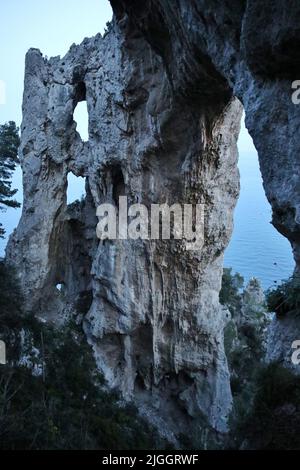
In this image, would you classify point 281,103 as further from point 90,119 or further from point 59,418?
point 90,119

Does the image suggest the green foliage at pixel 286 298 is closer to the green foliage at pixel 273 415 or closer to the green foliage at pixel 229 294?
the green foliage at pixel 273 415

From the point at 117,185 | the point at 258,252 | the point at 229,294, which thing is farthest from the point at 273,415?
the point at 258,252

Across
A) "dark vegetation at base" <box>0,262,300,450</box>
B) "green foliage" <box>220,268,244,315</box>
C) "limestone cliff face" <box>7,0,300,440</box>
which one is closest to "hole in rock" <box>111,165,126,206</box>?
"limestone cliff face" <box>7,0,300,440</box>

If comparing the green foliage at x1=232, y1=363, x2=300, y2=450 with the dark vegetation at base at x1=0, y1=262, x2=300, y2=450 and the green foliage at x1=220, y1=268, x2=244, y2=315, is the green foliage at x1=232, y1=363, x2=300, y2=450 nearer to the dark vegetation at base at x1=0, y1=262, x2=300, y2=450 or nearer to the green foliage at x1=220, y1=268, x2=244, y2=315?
the dark vegetation at base at x1=0, y1=262, x2=300, y2=450

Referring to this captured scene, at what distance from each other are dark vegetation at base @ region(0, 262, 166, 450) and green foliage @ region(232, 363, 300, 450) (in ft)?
11.8

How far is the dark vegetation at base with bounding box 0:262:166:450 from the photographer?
9227mm

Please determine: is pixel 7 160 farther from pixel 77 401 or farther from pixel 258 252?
pixel 258 252

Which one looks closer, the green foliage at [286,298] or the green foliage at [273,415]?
the green foliage at [273,415]

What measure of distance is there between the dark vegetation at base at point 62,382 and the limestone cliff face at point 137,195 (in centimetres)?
108

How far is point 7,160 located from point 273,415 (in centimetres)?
1713

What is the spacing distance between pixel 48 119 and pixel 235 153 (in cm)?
784

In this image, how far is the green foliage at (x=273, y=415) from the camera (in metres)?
4.39

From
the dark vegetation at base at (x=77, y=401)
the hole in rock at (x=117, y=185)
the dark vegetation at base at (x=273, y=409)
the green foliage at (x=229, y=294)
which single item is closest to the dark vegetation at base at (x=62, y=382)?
the dark vegetation at base at (x=77, y=401)

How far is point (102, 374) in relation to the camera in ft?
47.9
